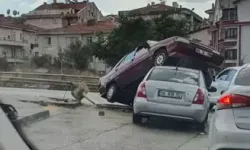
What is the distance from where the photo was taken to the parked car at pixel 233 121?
6.01m

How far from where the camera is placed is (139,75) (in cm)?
1433

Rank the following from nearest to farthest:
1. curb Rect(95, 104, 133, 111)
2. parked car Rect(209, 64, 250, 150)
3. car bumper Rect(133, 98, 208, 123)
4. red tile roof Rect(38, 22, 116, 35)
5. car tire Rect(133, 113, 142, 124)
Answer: parked car Rect(209, 64, 250, 150), red tile roof Rect(38, 22, 116, 35), car bumper Rect(133, 98, 208, 123), car tire Rect(133, 113, 142, 124), curb Rect(95, 104, 133, 111)

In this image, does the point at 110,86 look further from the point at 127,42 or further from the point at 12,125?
the point at 12,125

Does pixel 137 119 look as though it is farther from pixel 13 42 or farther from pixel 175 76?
pixel 13 42

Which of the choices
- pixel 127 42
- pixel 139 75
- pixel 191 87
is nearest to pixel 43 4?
pixel 191 87

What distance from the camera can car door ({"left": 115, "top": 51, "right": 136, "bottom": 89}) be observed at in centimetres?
1449

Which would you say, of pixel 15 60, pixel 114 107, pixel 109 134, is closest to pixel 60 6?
pixel 15 60

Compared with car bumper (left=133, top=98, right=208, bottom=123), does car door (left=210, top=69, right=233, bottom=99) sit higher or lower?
higher

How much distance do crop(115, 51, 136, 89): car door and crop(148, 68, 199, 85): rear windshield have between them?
2.69 m

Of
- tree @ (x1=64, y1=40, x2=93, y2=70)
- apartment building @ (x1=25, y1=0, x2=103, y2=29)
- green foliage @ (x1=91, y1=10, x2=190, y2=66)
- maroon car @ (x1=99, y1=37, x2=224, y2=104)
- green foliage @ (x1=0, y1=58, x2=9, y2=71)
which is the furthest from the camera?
tree @ (x1=64, y1=40, x2=93, y2=70)

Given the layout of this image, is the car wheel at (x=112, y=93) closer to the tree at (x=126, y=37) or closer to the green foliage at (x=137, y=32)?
the green foliage at (x=137, y=32)

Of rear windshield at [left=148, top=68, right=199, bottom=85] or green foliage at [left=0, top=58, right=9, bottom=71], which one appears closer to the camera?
green foliage at [left=0, top=58, right=9, bottom=71]

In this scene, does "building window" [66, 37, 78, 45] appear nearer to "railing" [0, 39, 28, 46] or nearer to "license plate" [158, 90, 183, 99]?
"license plate" [158, 90, 183, 99]

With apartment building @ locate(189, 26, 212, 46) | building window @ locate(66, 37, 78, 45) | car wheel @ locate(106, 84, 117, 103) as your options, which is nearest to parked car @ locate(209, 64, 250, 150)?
car wheel @ locate(106, 84, 117, 103)
